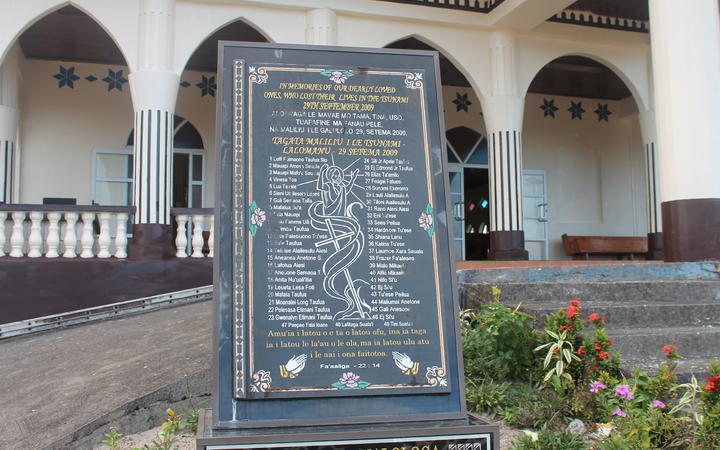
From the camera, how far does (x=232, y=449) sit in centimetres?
222

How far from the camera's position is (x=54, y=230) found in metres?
8.02

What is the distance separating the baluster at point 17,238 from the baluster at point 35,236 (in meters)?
0.10

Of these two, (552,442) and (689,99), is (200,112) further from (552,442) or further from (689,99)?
(552,442)

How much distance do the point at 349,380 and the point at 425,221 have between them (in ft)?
2.42

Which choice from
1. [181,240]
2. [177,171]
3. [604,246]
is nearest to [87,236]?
[181,240]

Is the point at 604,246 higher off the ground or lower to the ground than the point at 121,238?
lower

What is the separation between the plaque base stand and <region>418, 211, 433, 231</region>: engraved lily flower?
806 mm

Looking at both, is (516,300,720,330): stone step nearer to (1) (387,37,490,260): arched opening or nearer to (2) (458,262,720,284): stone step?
(2) (458,262,720,284): stone step

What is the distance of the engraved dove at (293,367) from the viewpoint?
246 centimetres

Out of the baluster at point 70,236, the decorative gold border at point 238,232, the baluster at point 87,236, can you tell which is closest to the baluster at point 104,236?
the baluster at point 87,236

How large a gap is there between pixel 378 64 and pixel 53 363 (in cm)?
321

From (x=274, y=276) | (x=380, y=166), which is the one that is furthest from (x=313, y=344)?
(x=380, y=166)

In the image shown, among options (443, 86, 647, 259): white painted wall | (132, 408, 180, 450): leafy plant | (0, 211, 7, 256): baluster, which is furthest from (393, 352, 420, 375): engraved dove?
(443, 86, 647, 259): white painted wall

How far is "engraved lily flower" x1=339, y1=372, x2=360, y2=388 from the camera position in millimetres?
2475
